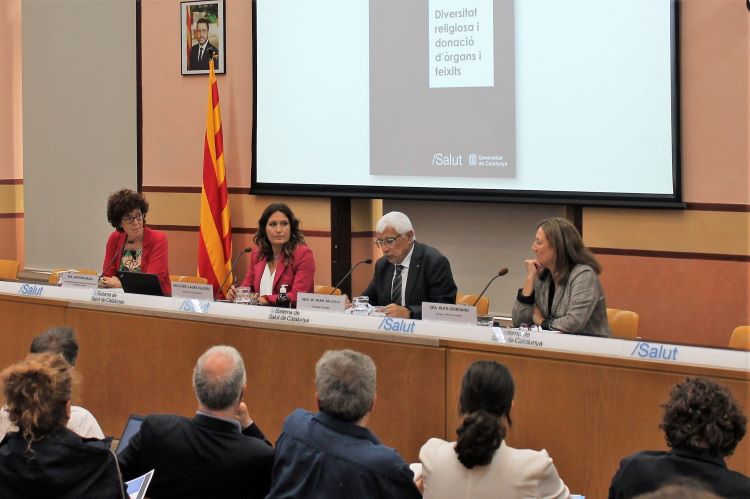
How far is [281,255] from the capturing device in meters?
4.71

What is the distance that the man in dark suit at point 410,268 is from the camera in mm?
4340

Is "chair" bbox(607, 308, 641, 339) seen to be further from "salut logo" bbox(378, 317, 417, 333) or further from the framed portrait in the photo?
the framed portrait

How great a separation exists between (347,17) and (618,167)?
6.61ft

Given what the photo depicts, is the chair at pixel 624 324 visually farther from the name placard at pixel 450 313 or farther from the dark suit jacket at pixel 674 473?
the dark suit jacket at pixel 674 473

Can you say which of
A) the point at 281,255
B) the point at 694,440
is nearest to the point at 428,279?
the point at 281,255

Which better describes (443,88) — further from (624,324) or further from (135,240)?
(624,324)

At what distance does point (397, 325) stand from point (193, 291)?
46.0 inches

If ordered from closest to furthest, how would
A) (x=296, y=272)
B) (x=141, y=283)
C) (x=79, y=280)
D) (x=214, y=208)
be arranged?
(x=141, y=283) < (x=79, y=280) < (x=296, y=272) < (x=214, y=208)

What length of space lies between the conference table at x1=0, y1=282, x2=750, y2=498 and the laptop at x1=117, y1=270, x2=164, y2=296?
0.20m

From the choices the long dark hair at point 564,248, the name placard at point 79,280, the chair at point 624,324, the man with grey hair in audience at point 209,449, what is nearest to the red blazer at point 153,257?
the name placard at point 79,280

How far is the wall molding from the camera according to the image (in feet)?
16.0

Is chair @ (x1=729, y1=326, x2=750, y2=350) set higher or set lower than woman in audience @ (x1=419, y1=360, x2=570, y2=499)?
higher

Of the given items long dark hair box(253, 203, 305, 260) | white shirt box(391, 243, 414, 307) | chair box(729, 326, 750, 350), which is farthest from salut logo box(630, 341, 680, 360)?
long dark hair box(253, 203, 305, 260)

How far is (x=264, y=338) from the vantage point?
358cm
